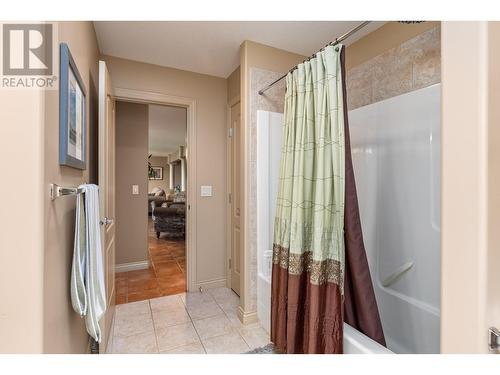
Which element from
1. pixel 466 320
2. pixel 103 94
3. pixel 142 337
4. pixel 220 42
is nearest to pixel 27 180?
pixel 103 94

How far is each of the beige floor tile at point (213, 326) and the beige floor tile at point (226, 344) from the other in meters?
0.06

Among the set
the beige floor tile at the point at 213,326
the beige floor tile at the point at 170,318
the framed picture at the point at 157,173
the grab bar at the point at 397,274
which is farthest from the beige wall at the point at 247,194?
the framed picture at the point at 157,173

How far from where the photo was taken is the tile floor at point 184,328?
1774mm

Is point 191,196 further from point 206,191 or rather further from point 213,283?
point 213,283

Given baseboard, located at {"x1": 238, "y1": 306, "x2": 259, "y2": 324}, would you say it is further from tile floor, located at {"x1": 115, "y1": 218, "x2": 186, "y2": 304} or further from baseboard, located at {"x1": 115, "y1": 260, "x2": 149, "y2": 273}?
baseboard, located at {"x1": 115, "y1": 260, "x2": 149, "y2": 273}

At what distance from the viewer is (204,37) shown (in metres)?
2.08

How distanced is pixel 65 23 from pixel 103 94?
540 mm

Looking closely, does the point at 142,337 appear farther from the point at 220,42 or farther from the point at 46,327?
the point at 220,42

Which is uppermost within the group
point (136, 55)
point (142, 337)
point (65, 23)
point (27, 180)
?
point (136, 55)

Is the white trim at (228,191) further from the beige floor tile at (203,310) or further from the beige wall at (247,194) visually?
the beige wall at (247,194)

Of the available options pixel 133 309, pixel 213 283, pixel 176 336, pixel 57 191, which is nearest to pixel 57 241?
pixel 57 191

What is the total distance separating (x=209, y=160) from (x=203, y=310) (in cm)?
158

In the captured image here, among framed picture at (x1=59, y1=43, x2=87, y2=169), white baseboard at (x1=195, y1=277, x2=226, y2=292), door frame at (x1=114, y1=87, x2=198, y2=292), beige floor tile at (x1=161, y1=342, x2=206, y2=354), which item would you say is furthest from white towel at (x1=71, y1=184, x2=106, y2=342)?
white baseboard at (x1=195, y1=277, x2=226, y2=292)
